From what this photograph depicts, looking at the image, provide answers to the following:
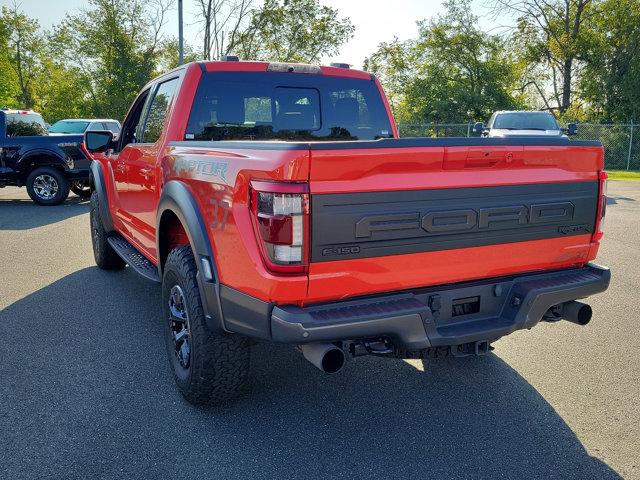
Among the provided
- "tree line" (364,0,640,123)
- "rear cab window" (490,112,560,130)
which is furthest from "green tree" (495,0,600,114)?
"rear cab window" (490,112,560,130)

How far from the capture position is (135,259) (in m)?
4.76

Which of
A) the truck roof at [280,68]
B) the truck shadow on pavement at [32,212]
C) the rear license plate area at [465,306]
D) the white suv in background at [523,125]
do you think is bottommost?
the truck shadow on pavement at [32,212]

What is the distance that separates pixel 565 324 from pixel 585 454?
2.12 metres

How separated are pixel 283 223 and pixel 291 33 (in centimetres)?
3196

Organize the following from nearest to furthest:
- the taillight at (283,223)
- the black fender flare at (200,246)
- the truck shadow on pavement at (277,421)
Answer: the taillight at (283,223)
the truck shadow on pavement at (277,421)
the black fender flare at (200,246)

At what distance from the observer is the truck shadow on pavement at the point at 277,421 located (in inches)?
107

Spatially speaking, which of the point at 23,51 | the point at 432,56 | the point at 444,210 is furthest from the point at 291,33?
the point at 444,210

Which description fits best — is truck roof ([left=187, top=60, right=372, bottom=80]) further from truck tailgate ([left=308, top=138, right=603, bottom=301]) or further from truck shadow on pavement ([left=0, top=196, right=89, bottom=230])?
truck shadow on pavement ([left=0, top=196, right=89, bottom=230])

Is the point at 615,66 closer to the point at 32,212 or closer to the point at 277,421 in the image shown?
the point at 32,212

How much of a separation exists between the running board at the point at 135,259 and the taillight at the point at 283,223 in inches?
69.8

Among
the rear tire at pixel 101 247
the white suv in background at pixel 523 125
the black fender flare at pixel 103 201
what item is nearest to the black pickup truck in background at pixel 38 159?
the rear tire at pixel 101 247

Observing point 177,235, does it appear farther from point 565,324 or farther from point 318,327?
point 565,324

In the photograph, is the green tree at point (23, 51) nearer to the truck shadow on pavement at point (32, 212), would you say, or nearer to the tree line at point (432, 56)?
the tree line at point (432, 56)

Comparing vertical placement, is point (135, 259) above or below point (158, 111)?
below
